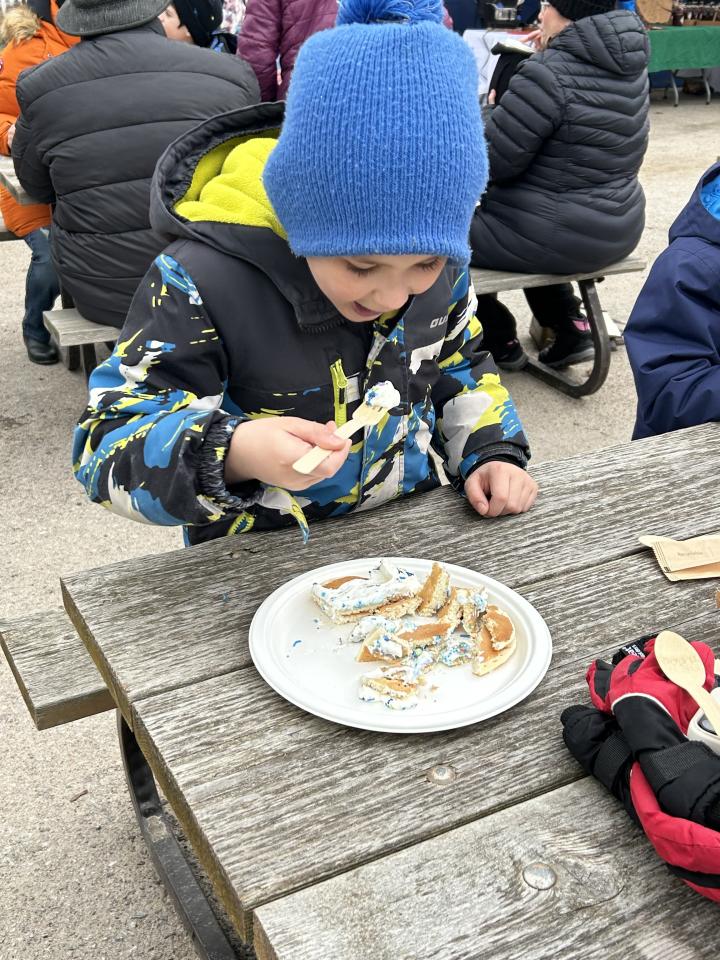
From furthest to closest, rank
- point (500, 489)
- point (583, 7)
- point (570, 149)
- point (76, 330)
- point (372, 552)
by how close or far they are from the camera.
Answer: point (570, 149) → point (583, 7) → point (76, 330) → point (500, 489) → point (372, 552)

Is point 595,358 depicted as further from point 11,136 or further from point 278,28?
point 11,136

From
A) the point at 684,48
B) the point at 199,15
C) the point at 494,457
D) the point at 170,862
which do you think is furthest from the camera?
the point at 684,48

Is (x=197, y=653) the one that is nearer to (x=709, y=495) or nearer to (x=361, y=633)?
(x=361, y=633)

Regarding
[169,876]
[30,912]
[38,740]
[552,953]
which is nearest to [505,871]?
[552,953]

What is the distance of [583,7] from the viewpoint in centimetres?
396

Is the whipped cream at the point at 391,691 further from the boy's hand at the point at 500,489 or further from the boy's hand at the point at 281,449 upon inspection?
the boy's hand at the point at 500,489

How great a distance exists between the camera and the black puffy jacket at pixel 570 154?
12.9 feet

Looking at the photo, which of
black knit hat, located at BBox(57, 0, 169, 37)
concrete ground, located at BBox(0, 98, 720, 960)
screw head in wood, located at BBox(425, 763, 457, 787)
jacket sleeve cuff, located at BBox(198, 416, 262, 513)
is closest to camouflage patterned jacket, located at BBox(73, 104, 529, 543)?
jacket sleeve cuff, located at BBox(198, 416, 262, 513)

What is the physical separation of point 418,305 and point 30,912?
4.72ft

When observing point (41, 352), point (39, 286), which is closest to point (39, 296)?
point (39, 286)

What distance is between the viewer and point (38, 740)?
7.84 feet

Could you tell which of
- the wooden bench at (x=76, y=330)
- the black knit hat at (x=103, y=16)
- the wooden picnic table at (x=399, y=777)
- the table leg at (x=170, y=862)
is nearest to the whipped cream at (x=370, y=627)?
the wooden picnic table at (x=399, y=777)

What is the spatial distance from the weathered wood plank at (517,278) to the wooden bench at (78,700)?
9.22 ft

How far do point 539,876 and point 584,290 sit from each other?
12.8 feet
